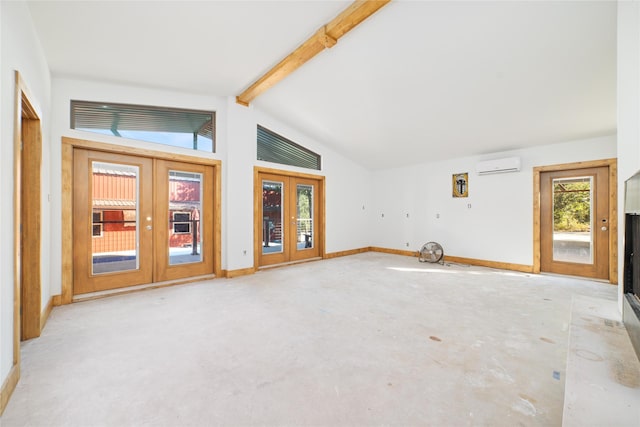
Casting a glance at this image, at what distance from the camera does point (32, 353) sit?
86.0 inches

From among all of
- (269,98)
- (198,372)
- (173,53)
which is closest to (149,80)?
(173,53)

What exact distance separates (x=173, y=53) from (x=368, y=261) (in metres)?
5.13

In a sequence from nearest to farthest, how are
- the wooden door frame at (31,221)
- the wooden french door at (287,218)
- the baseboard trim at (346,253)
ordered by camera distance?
the wooden door frame at (31,221), the wooden french door at (287,218), the baseboard trim at (346,253)

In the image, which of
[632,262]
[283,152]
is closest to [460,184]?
[283,152]

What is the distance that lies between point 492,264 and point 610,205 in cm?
201

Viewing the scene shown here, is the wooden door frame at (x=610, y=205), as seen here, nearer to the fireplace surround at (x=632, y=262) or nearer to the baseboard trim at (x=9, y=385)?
the fireplace surround at (x=632, y=262)

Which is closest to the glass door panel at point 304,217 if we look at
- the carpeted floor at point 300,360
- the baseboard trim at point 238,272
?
the baseboard trim at point 238,272

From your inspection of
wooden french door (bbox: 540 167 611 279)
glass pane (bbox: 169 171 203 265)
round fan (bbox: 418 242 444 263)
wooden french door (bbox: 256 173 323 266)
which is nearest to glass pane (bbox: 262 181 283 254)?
wooden french door (bbox: 256 173 323 266)

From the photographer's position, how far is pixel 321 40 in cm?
307

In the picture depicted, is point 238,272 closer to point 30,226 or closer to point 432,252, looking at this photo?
point 30,226

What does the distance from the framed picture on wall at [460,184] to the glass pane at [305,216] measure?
328cm

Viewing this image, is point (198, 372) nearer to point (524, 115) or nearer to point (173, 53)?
point (173, 53)

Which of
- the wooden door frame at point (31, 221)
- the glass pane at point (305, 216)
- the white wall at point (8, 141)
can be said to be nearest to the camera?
the white wall at point (8, 141)

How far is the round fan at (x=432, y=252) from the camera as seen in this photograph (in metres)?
5.86
